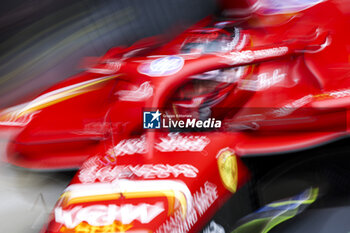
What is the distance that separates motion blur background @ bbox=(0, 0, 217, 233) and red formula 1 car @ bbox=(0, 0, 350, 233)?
7 centimetres

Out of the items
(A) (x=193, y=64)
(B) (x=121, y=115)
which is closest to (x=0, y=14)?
(B) (x=121, y=115)

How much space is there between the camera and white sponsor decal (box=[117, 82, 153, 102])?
952 mm

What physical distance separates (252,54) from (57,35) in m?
0.70

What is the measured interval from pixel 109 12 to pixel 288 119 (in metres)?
0.81

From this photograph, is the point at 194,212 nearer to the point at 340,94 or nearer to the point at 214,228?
the point at 214,228

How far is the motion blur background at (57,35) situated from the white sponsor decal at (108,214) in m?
0.24

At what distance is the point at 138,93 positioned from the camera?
0.98 meters

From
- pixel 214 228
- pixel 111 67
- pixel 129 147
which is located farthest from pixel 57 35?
pixel 214 228

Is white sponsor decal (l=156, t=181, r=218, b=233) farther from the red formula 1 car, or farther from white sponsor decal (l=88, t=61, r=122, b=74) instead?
white sponsor decal (l=88, t=61, r=122, b=74)

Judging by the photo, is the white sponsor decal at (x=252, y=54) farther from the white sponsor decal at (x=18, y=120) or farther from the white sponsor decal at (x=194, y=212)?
the white sponsor decal at (x=18, y=120)

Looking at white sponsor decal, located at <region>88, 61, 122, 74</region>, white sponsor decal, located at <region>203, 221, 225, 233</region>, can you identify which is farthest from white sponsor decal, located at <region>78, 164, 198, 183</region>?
white sponsor decal, located at <region>88, 61, 122, 74</region>

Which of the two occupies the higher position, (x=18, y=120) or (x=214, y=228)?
(x=18, y=120)

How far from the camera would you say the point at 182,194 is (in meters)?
0.84

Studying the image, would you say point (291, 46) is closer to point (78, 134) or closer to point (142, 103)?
point (142, 103)
